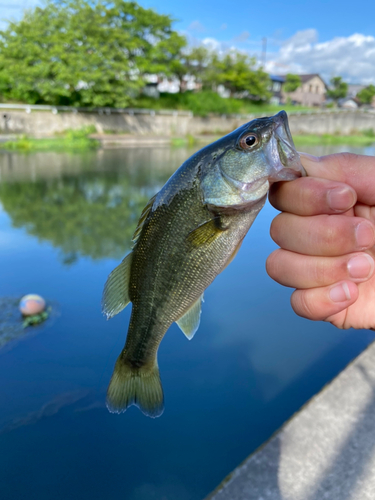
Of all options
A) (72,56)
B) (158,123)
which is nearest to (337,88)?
(158,123)

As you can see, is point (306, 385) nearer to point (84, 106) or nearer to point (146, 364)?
point (146, 364)

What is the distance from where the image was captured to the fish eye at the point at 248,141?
1.38m

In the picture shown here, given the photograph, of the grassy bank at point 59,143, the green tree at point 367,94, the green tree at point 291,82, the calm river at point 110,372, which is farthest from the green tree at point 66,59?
the green tree at point 367,94

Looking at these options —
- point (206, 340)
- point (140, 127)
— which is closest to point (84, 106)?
point (140, 127)

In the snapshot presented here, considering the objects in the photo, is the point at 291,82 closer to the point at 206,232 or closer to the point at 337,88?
the point at 337,88

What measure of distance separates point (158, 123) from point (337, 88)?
151 ft

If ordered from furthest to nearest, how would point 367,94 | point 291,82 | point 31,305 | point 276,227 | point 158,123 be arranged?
point 367,94 < point 291,82 < point 158,123 < point 31,305 < point 276,227

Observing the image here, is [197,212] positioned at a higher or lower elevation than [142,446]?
higher

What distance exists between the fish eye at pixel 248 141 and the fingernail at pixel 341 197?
1.10 feet

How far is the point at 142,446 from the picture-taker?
304cm

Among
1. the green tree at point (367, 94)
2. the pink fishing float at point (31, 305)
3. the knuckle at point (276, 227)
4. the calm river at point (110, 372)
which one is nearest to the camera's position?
the knuckle at point (276, 227)

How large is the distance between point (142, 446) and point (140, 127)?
24.2m

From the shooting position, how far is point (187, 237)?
58.2 inches

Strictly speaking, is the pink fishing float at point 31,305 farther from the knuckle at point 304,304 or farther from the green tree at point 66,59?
the green tree at point 66,59
